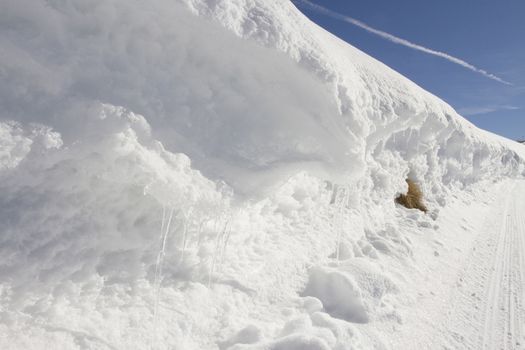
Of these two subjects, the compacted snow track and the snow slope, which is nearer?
the snow slope

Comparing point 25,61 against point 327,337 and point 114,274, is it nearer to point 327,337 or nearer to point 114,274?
point 114,274

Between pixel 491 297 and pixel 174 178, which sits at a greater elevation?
pixel 174 178

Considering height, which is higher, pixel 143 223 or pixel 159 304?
pixel 143 223

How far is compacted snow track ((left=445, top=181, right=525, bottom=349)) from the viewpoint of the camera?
11.2 feet

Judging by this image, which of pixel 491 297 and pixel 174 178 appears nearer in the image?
pixel 174 178

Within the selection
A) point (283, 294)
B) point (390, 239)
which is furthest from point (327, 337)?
point (390, 239)

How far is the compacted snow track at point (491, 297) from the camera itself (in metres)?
3.41

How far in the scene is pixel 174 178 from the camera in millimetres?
2643

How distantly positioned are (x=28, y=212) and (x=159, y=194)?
30.6 inches

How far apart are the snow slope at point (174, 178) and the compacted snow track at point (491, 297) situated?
0.51m

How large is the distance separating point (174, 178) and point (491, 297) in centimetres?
375

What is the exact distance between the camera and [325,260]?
162 inches

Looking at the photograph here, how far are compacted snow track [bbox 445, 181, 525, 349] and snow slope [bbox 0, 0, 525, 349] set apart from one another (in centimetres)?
51

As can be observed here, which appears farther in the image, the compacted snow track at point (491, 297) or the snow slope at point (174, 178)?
the compacted snow track at point (491, 297)
